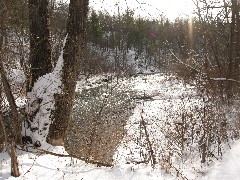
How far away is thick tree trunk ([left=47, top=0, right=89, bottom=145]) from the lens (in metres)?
5.89

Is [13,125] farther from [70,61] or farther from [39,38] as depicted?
[39,38]

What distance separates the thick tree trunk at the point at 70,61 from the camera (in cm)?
589

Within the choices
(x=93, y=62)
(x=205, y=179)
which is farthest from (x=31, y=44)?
(x=93, y=62)

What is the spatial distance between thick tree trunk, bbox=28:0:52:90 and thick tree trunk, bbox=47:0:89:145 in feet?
1.45

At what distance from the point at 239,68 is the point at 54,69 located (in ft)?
24.8

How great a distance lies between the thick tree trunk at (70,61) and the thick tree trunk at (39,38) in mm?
442

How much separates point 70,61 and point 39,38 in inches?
29.9

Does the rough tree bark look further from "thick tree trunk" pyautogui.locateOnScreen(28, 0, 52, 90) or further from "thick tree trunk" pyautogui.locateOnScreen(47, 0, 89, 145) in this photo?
"thick tree trunk" pyautogui.locateOnScreen(28, 0, 52, 90)

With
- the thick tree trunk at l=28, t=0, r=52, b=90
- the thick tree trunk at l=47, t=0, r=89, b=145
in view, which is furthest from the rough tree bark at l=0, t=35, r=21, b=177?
the thick tree trunk at l=28, t=0, r=52, b=90

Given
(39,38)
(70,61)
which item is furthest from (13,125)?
(39,38)

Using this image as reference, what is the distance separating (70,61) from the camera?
598cm

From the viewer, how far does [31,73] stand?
6.05 meters

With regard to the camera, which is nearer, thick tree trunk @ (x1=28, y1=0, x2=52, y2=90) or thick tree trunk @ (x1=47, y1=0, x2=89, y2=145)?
thick tree trunk @ (x1=47, y1=0, x2=89, y2=145)

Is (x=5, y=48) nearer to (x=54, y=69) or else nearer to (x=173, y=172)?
(x=54, y=69)
